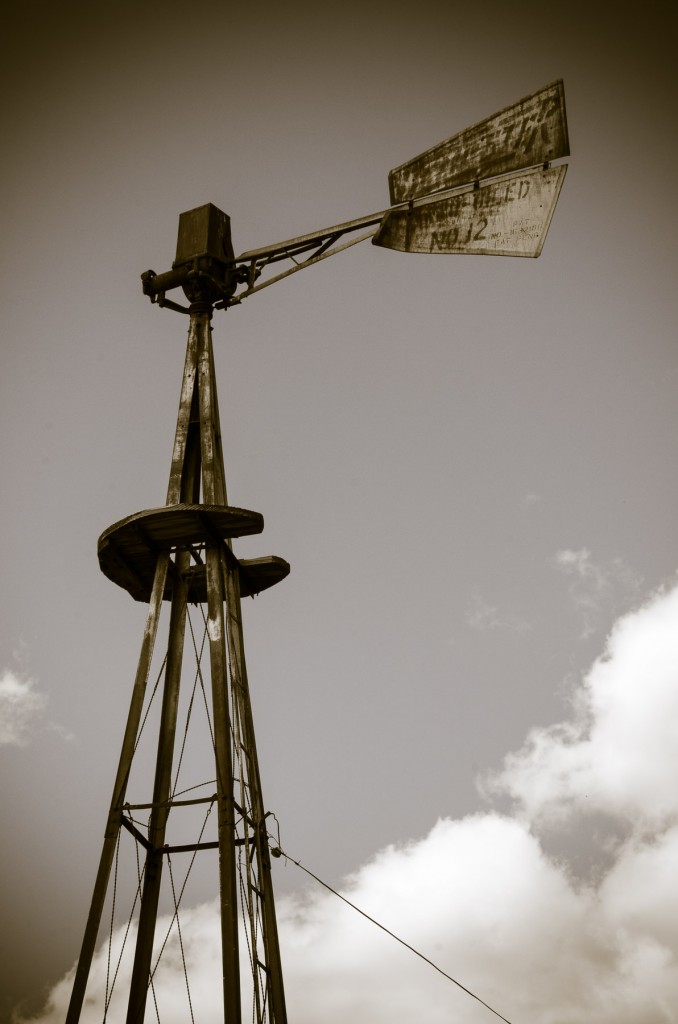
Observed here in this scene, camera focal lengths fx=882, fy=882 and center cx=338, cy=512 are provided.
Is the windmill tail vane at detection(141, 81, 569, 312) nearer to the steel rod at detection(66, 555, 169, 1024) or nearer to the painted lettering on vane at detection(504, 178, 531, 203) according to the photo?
the painted lettering on vane at detection(504, 178, 531, 203)

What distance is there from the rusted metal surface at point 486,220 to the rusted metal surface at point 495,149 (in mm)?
227

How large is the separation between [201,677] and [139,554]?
64.4 inches

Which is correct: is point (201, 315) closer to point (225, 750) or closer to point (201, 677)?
point (201, 677)

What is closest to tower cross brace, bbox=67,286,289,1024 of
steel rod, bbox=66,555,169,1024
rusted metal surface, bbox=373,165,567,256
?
steel rod, bbox=66,555,169,1024

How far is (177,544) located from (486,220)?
539 centimetres

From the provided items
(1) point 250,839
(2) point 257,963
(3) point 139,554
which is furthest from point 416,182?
(2) point 257,963

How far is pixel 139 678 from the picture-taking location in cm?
927

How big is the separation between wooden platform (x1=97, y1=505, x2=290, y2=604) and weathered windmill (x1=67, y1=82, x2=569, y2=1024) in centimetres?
2

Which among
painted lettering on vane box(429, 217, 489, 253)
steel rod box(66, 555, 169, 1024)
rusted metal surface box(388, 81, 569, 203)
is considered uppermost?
rusted metal surface box(388, 81, 569, 203)

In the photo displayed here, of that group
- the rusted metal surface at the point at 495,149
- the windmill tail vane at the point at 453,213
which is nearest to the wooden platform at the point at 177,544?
the windmill tail vane at the point at 453,213

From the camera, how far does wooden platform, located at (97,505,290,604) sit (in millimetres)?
9422

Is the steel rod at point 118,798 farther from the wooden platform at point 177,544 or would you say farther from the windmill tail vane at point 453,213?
the windmill tail vane at point 453,213

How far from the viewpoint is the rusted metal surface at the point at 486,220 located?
1032 cm

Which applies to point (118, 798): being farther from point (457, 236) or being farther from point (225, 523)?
point (457, 236)
